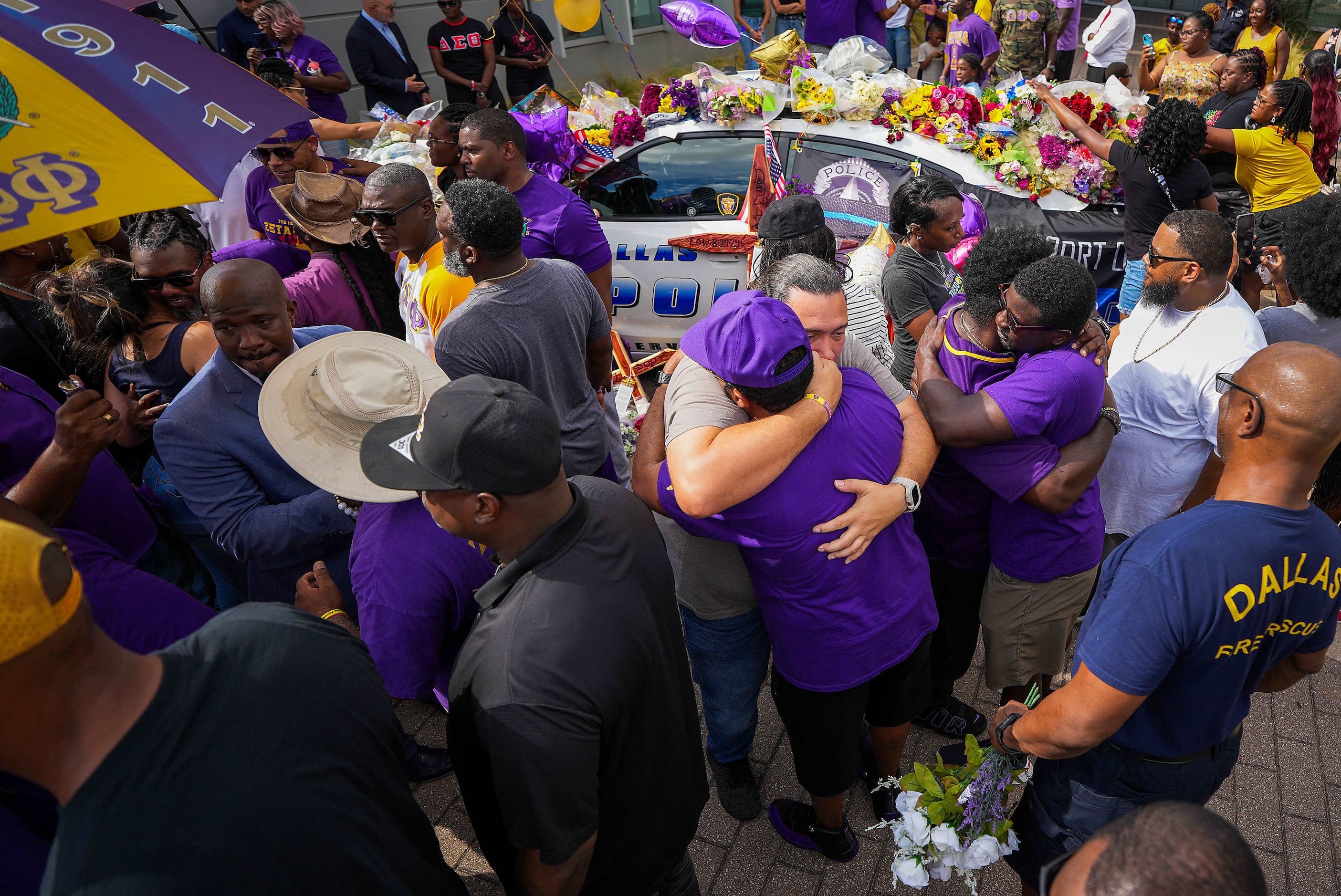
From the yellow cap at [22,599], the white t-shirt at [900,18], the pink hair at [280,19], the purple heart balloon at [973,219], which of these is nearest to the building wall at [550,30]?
the pink hair at [280,19]

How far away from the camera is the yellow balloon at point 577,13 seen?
350 inches

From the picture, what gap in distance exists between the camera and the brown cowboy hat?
4148 mm

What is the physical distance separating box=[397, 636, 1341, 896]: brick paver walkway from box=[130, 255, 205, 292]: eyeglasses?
6.92ft

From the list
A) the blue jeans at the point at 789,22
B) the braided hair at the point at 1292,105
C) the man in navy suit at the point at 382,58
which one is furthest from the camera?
the blue jeans at the point at 789,22

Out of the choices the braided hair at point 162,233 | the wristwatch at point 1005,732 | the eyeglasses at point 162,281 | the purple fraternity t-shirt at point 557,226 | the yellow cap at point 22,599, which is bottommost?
the wristwatch at point 1005,732

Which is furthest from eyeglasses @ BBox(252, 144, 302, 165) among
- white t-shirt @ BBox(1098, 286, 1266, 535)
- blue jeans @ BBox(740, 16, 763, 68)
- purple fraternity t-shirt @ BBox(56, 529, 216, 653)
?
blue jeans @ BBox(740, 16, 763, 68)

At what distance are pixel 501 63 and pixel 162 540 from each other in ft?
24.6

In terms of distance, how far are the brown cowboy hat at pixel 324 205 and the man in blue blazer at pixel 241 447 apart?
1.55m

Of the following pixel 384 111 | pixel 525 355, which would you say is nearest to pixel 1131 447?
pixel 525 355

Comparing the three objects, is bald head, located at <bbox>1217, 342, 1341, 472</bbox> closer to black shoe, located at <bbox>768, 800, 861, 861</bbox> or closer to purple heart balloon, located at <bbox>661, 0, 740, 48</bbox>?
black shoe, located at <bbox>768, 800, 861, 861</bbox>

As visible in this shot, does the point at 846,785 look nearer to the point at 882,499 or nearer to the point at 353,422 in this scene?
the point at 882,499

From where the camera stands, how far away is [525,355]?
308 cm

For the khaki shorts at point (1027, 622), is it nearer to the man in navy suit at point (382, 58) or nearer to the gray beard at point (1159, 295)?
the gray beard at point (1159, 295)

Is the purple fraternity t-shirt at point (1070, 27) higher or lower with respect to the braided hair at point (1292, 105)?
lower
